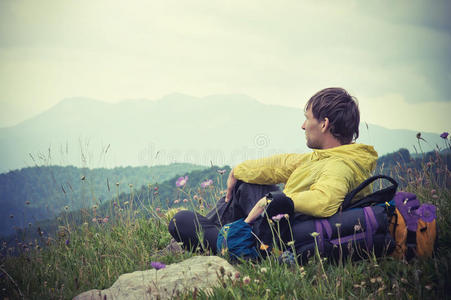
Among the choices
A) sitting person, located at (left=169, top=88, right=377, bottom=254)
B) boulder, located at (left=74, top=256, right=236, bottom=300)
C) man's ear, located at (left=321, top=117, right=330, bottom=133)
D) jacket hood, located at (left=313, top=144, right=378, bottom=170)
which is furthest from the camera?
man's ear, located at (left=321, top=117, right=330, bottom=133)

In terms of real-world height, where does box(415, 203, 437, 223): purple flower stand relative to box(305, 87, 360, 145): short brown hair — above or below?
below

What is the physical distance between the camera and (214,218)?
3898mm

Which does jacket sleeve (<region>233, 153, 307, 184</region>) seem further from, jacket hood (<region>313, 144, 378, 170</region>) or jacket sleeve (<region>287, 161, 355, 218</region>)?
jacket sleeve (<region>287, 161, 355, 218</region>)

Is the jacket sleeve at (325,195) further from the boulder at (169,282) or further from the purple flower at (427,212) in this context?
the boulder at (169,282)

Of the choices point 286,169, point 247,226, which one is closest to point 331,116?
point 286,169

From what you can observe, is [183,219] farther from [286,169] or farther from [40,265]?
[40,265]

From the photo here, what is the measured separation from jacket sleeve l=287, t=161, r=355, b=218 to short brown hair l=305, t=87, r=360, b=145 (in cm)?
49

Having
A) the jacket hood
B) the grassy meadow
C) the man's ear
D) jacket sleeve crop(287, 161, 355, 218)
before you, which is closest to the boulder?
the grassy meadow

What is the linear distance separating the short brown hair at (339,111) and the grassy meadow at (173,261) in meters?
1.11

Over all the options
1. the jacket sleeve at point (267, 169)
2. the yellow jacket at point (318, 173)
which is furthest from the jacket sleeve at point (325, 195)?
the jacket sleeve at point (267, 169)

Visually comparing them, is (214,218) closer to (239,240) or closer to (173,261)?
(173,261)

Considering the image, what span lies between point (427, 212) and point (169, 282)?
211cm

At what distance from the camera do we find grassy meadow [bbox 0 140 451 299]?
8.15 ft

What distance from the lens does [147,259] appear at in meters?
3.81
